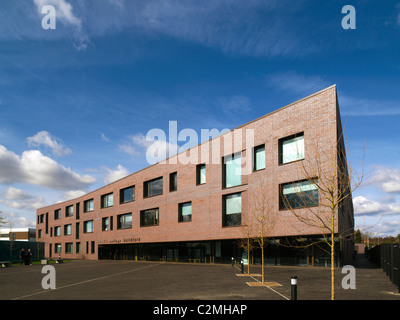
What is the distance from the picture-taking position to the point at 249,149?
103 ft

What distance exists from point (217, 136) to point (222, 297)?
77.9 feet

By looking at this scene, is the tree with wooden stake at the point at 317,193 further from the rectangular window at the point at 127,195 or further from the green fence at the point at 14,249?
the green fence at the point at 14,249

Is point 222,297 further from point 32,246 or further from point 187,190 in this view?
point 32,246

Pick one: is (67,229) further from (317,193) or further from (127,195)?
(317,193)

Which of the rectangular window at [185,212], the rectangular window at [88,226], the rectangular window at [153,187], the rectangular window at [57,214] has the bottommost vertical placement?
the rectangular window at [88,226]

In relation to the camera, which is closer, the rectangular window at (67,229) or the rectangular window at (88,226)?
the rectangular window at (88,226)

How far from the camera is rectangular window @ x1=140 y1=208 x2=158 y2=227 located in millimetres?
44434

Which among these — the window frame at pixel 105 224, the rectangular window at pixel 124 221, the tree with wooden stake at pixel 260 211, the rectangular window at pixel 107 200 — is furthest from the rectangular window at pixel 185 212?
the window frame at pixel 105 224

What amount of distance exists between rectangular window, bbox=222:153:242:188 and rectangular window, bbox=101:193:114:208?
28.5 metres

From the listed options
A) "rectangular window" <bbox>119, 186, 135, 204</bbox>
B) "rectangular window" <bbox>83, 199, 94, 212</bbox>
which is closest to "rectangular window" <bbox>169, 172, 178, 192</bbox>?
"rectangular window" <bbox>119, 186, 135, 204</bbox>

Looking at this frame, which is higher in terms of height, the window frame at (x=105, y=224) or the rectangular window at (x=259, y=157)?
the rectangular window at (x=259, y=157)

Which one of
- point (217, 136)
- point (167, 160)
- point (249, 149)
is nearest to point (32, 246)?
point (167, 160)

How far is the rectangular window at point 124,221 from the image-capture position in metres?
50.7

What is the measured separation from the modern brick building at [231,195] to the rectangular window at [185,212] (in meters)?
0.11
